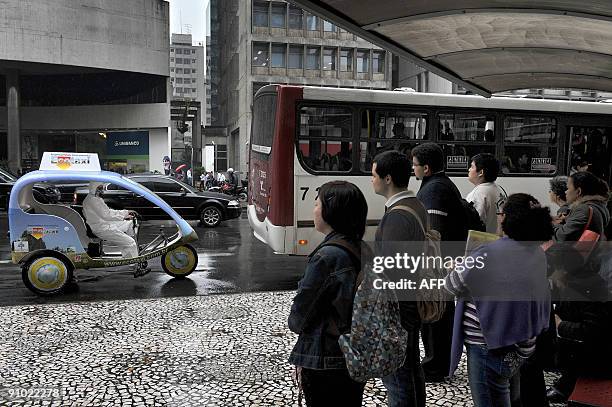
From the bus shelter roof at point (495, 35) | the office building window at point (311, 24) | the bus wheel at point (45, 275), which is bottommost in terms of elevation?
the bus wheel at point (45, 275)

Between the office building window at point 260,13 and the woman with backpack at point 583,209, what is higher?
the office building window at point 260,13

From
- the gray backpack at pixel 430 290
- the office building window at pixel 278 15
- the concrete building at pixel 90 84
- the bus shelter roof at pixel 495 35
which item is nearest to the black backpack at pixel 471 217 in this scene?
the gray backpack at pixel 430 290

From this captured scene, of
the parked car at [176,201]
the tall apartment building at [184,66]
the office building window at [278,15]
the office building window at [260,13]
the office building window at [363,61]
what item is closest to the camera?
the parked car at [176,201]

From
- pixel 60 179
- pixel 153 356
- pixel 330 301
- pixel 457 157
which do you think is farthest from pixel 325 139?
pixel 330 301

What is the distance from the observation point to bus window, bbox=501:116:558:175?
10.6 m

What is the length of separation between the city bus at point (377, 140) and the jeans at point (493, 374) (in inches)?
254

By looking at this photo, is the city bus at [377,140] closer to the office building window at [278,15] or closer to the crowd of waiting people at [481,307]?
the crowd of waiting people at [481,307]

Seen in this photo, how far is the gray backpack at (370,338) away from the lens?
8.63ft

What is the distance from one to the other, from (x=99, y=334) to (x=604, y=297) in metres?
4.93

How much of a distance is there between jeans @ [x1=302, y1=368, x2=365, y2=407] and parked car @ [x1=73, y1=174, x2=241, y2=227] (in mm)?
14819

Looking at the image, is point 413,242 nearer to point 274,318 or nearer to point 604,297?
point 604,297

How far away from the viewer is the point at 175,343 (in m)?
5.83

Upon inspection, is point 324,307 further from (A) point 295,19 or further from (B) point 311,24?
(B) point 311,24

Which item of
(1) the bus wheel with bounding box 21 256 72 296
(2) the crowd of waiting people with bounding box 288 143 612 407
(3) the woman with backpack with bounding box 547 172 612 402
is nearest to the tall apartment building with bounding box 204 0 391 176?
(1) the bus wheel with bounding box 21 256 72 296
